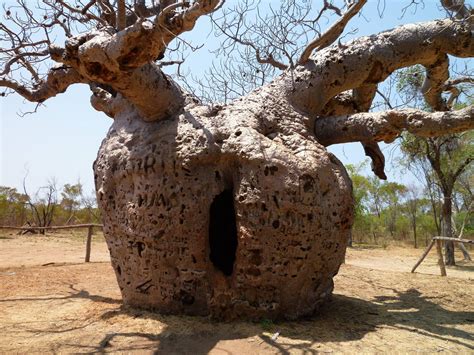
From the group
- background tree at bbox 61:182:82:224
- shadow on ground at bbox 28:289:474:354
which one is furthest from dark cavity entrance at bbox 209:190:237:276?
background tree at bbox 61:182:82:224

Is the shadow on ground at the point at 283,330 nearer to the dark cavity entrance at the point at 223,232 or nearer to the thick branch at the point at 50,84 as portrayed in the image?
the dark cavity entrance at the point at 223,232

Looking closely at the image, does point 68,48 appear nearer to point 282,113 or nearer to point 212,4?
point 212,4

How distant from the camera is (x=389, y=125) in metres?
4.25

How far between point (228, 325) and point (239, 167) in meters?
1.41

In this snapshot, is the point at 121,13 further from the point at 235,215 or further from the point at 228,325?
the point at 228,325

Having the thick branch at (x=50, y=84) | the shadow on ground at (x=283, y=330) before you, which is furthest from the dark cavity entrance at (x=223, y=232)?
the thick branch at (x=50, y=84)

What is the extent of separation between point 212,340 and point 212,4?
2548 mm

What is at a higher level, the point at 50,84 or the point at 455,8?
the point at 455,8

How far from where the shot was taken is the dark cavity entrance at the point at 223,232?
4.07 m

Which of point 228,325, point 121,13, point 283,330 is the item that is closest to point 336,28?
point 121,13

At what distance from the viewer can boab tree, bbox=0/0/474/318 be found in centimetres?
364

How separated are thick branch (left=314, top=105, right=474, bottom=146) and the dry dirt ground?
1.88 metres

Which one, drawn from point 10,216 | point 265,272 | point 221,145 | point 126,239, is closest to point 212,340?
point 265,272

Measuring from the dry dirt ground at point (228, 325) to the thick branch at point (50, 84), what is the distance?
2.51 meters
